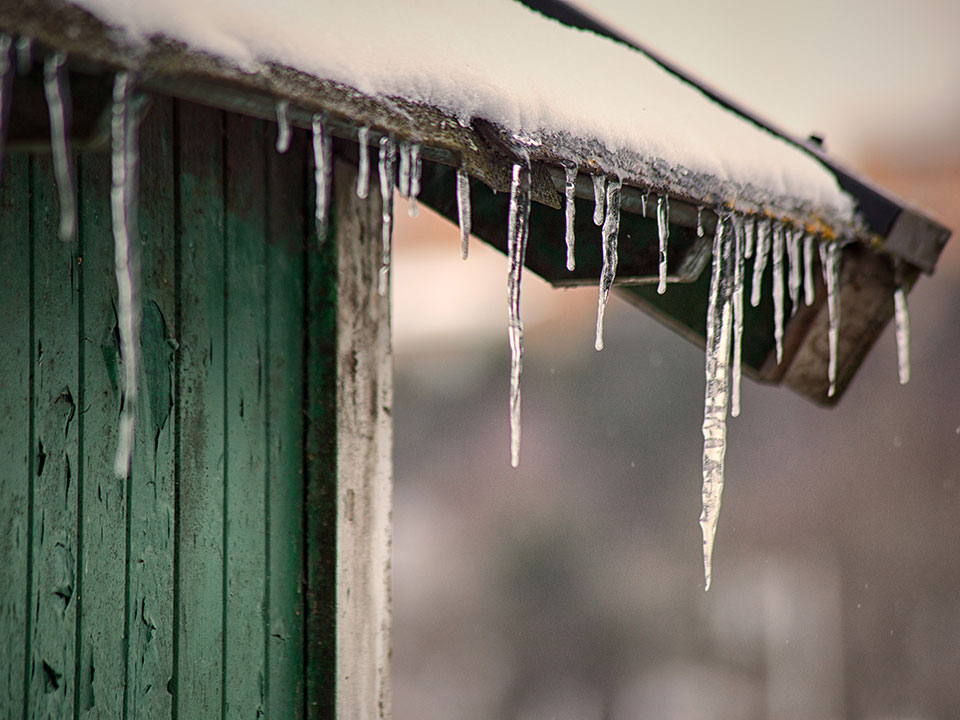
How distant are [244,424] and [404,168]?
36.5 inches

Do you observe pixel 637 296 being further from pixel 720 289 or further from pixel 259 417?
pixel 259 417

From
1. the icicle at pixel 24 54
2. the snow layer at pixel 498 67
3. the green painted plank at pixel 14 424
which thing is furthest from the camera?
the green painted plank at pixel 14 424

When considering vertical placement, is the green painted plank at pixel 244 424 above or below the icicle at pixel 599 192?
below

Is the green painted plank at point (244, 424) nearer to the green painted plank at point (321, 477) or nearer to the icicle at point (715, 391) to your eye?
the green painted plank at point (321, 477)

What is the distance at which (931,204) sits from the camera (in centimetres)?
1203

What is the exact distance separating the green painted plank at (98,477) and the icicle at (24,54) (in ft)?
2.98

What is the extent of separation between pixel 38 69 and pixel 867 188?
9.09 feet

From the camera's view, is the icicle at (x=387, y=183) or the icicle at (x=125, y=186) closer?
the icicle at (x=125, y=186)

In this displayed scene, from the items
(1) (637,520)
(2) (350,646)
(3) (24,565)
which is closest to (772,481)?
(1) (637,520)

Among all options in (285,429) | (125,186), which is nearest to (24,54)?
(125,186)

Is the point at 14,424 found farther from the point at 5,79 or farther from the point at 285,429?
the point at 5,79

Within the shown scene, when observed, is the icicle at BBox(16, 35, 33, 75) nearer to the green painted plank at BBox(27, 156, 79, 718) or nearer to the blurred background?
the green painted plank at BBox(27, 156, 79, 718)

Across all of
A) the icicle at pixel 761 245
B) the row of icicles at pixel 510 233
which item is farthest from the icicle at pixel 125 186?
the icicle at pixel 761 245

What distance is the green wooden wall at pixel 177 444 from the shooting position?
6.37 ft
